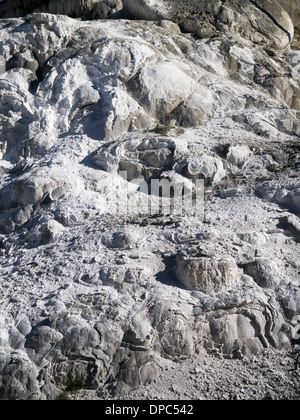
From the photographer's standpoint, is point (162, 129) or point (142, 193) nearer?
point (142, 193)

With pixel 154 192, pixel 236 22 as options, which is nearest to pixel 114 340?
pixel 154 192

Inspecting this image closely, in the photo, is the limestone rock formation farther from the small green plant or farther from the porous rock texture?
the small green plant

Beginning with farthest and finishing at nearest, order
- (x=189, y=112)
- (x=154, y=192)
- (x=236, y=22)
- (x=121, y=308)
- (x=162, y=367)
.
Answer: (x=236, y=22) < (x=189, y=112) < (x=154, y=192) < (x=121, y=308) < (x=162, y=367)

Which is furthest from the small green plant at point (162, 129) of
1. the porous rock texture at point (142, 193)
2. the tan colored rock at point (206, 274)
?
the tan colored rock at point (206, 274)

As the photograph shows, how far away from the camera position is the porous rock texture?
19.5 feet

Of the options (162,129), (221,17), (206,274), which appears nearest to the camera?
(206,274)

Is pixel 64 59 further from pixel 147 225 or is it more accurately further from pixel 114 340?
pixel 114 340

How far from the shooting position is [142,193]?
832 cm

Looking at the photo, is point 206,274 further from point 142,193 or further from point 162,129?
point 162,129

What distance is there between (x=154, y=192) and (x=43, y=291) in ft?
9.00

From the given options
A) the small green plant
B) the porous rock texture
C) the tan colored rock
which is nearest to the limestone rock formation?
the porous rock texture

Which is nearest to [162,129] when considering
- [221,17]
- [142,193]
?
[142,193]

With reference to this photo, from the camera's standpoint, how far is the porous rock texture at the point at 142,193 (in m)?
5.94
